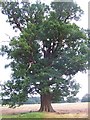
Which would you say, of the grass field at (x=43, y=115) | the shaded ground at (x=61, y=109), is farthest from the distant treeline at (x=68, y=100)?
the grass field at (x=43, y=115)

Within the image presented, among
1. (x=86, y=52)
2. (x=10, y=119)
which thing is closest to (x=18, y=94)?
(x=10, y=119)

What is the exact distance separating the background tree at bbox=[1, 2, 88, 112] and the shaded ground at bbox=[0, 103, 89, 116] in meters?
0.16

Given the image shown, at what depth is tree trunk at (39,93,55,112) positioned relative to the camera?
17.5ft

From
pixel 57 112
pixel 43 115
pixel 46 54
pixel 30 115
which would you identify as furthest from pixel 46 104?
pixel 46 54

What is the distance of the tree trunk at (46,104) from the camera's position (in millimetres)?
5332

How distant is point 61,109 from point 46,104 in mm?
337

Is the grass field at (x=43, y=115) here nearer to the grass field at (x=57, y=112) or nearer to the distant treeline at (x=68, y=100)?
the grass field at (x=57, y=112)

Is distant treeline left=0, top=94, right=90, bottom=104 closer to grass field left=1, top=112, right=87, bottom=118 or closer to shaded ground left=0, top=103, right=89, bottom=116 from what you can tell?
shaded ground left=0, top=103, right=89, bottom=116

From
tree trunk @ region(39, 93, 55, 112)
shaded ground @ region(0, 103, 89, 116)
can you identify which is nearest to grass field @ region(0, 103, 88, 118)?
shaded ground @ region(0, 103, 89, 116)

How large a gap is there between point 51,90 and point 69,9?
5.42ft

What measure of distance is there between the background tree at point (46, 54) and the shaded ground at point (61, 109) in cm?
16

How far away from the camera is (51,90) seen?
17.3 feet

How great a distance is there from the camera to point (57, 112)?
5215 mm

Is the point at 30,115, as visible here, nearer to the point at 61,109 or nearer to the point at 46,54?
the point at 61,109
